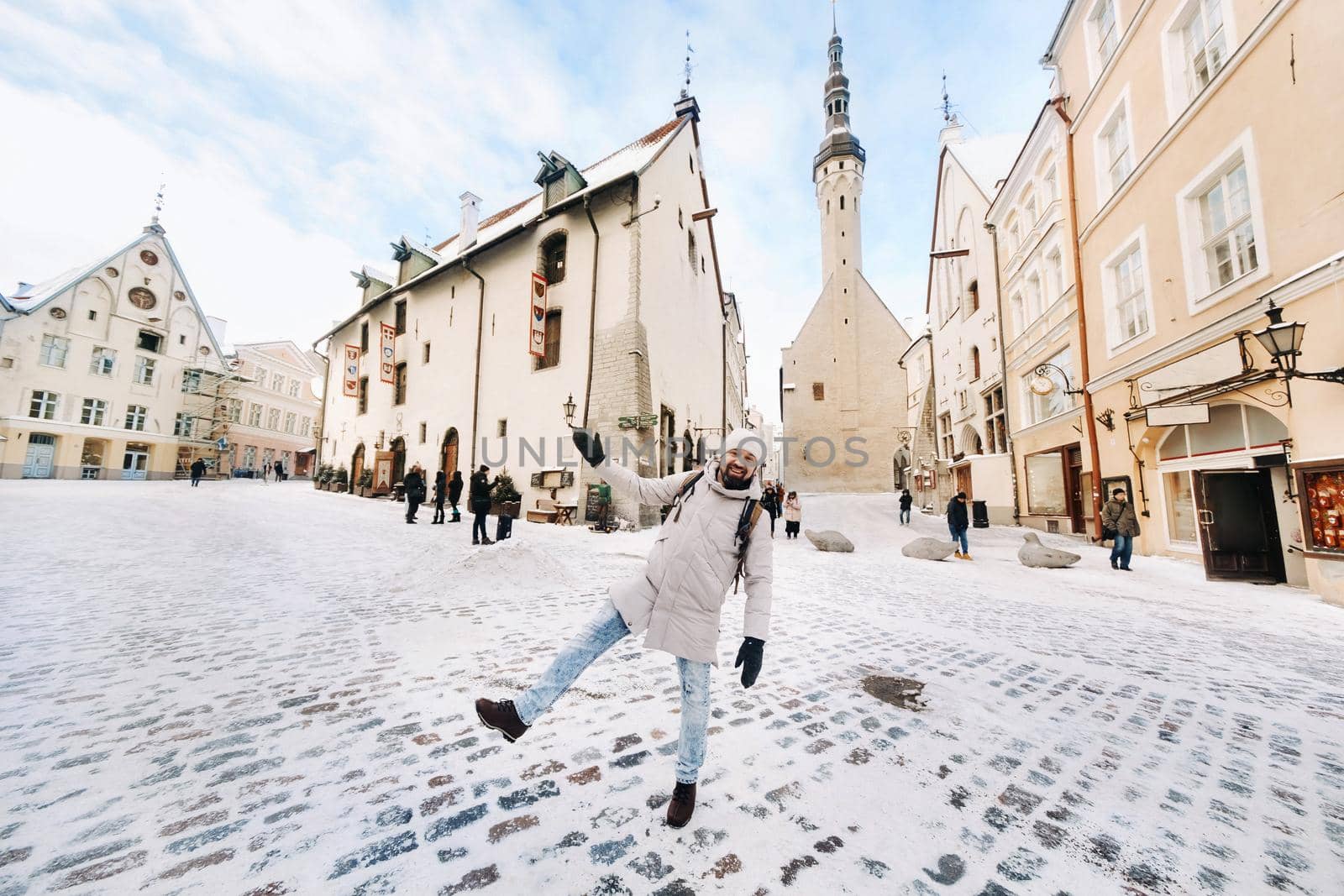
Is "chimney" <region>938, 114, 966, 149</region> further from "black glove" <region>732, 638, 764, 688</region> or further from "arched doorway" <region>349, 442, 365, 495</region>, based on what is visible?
"arched doorway" <region>349, 442, 365, 495</region>

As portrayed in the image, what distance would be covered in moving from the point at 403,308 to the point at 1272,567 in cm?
2837

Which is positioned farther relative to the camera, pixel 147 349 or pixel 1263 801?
pixel 147 349

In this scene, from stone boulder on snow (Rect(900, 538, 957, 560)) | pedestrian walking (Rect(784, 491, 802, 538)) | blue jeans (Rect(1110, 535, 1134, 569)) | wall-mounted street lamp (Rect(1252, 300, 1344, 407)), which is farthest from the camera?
pedestrian walking (Rect(784, 491, 802, 538))

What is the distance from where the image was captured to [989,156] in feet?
70.1

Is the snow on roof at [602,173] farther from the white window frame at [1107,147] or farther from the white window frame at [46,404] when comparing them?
the white window frame at [46,404]

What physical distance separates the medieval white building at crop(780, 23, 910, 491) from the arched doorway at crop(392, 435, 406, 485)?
25.5 meters

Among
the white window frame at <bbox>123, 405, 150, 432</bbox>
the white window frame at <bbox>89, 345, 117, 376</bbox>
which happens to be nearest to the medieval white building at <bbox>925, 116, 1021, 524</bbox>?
the white window frame at <bbox>123, 405, 150, 432</bbox>

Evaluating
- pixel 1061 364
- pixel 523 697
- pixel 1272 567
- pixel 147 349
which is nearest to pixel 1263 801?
pixel 523 697

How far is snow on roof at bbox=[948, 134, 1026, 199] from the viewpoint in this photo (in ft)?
64.5

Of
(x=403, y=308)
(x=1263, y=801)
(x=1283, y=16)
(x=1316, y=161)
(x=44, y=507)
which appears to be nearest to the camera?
(x=1263, y=801)

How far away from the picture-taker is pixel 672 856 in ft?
6.57

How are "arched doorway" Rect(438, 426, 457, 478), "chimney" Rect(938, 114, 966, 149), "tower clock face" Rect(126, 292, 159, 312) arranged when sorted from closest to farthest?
"arched doorway" Rect(438, 426, 457, 478)
"chimney" Rect(938, 114, 966, 149)
"tower clock face" Rect(126, 292, 159, 312)

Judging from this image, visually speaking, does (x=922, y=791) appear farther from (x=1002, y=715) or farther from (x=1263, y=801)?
(x=1263, y=801)

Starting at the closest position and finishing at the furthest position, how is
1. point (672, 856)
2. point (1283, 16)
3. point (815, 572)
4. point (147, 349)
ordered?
1. point (672, 856)
2. point (1283, 16)
3. point (815, 572)
4. point (147, 349)
